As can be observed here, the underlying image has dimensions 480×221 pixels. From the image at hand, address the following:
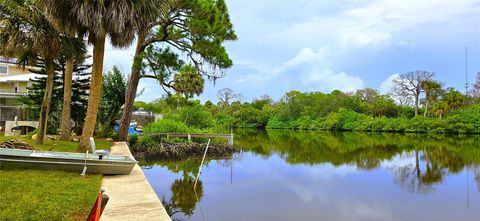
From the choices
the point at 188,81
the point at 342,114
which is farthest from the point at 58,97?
the point at 342,114

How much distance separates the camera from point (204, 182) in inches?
606

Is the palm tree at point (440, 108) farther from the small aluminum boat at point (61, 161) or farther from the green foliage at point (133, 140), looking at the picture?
the small aluminum boat at point (61, 161)

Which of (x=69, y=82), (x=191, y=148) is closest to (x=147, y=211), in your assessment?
(x=69, y=82)

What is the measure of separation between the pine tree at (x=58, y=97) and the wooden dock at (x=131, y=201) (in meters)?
13.5

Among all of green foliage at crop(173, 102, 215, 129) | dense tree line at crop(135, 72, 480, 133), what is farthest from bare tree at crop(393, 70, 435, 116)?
green foliage at crop(173, 102, 215, 129)

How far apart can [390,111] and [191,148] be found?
162 ft

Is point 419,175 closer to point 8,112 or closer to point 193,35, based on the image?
point 193,35

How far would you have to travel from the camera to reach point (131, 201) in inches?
326

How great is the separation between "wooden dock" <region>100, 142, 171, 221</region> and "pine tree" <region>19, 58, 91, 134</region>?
13525mm

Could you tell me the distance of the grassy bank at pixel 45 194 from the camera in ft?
21.6

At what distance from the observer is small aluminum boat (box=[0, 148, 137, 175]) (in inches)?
421

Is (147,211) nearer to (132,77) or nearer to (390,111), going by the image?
(132,77)

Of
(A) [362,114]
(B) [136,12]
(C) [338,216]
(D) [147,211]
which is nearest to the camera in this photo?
(D) [147,211]

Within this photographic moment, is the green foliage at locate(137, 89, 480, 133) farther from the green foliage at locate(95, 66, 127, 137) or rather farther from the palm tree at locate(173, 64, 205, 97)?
the palm tree at locate(173, 64, 205, 97)
